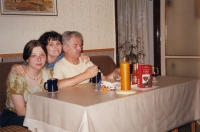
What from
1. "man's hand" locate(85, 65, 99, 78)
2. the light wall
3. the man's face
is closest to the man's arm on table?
"man's hand" locate(85, 65, 99, 78)

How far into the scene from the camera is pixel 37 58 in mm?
1962

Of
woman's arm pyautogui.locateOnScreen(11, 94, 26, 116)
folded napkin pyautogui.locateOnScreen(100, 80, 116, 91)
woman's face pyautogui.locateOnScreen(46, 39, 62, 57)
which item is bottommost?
woman's arm pyautogui.locateOnScreen(11, 94, 26, 116)

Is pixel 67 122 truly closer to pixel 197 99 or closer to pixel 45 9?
pixel 197 99

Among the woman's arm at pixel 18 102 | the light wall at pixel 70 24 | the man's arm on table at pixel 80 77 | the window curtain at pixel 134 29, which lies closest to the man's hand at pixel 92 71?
the man's arm on table at pixel 80 77

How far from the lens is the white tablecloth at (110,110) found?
4.39 ft

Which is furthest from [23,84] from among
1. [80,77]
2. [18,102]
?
[80,77]

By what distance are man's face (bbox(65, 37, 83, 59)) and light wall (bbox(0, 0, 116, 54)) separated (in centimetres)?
66

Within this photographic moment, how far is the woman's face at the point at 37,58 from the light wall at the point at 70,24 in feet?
2.14

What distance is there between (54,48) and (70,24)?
69 centimetres

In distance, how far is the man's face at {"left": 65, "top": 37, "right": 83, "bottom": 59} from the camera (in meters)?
2.18

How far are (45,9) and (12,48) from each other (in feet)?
1.90

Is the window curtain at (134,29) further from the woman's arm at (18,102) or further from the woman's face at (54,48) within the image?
the woman's arm at (18,102)

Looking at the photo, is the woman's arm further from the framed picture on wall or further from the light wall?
the framed picture on wall

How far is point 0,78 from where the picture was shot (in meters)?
2.12
